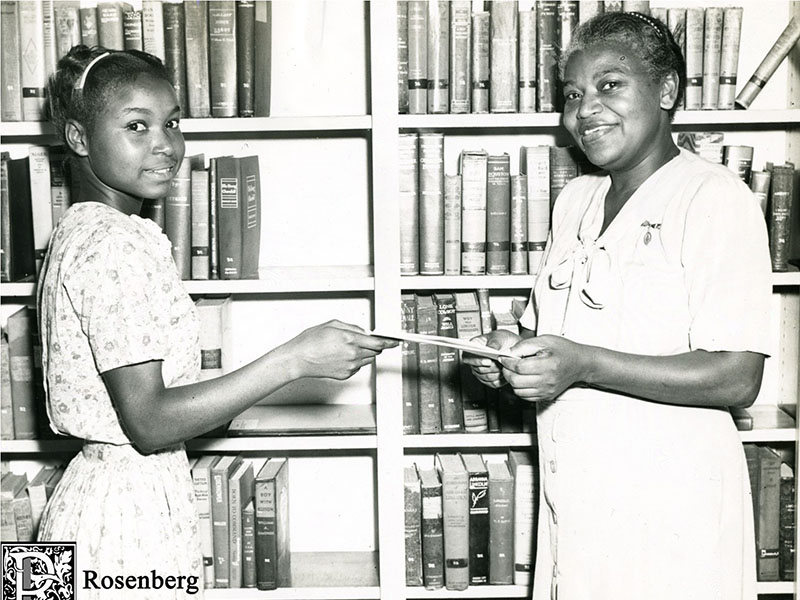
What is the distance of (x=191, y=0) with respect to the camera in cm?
230

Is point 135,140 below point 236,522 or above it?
above

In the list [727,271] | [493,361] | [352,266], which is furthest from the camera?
[352,266]

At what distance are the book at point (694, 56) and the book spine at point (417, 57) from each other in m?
0.67

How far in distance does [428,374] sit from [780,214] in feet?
3.29

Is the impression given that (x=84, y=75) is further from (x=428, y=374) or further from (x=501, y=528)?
(x=501, y=528)

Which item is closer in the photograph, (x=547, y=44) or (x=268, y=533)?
(x=547, y=44)

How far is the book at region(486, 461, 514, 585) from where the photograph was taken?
2.45m

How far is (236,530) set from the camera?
2457mm

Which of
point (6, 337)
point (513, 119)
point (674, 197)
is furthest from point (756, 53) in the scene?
point (6, 337)

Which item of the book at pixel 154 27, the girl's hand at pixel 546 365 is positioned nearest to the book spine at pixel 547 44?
the girl's hand at pixel 546 365

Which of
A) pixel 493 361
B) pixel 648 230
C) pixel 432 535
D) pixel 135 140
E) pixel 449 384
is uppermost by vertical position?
pixel 135 140

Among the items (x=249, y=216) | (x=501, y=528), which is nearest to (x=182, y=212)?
(x=249, y=216)

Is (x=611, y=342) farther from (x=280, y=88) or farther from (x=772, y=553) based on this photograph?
(x=280, y=88)

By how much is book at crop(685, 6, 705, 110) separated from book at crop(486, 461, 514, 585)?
3.59 feet
